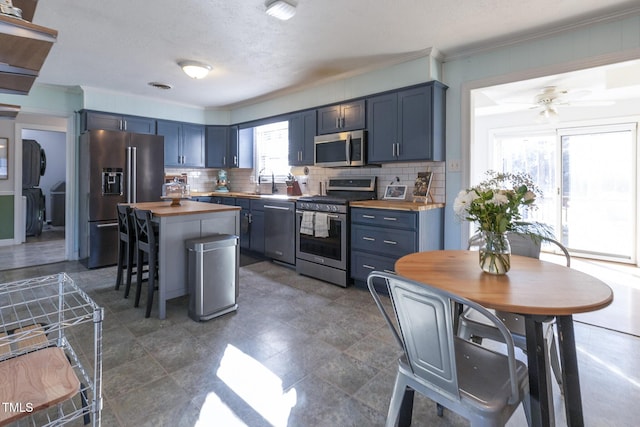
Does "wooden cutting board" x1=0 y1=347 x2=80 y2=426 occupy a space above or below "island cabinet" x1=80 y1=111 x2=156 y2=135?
below

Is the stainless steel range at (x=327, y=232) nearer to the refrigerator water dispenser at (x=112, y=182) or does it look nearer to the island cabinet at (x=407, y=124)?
the island cabinet at (x=407, y=124)

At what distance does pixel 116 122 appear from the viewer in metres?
4.82

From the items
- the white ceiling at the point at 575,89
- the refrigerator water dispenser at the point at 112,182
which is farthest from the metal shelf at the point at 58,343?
the white ceiling at the point at 575,89

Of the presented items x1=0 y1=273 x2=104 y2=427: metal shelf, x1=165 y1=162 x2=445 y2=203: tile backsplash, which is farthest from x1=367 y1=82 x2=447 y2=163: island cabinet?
x1=0 y1=273 x2=104 y2=427: metal shelf

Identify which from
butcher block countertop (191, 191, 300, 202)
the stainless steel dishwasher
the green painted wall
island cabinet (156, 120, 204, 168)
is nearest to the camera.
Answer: the stainless steel dishwasher

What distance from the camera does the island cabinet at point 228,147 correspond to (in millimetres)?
5828

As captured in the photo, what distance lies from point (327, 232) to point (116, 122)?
11.9 ft

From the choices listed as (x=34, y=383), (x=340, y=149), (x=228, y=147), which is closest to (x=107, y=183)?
(x=228, y=147)

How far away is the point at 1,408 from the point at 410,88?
11.9 feet

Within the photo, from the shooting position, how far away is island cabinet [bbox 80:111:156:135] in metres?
4.61

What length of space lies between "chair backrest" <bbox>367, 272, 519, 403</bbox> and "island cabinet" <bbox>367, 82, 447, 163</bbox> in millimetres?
2450

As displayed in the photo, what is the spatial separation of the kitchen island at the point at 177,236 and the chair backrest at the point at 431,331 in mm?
2159

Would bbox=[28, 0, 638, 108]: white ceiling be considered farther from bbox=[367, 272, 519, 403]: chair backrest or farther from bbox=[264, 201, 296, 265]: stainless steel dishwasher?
bbox=[367, 272, 519, 403]: chair backrest

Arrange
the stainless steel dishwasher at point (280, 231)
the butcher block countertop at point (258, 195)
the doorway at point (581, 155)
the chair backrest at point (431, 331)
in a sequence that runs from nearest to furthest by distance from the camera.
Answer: the chair backrest at point (431, 331)
the stainless steel dishwasher at point (280, 231)
the butcher block countertop at point (258, 195)
the doorway at point (581, 155)
